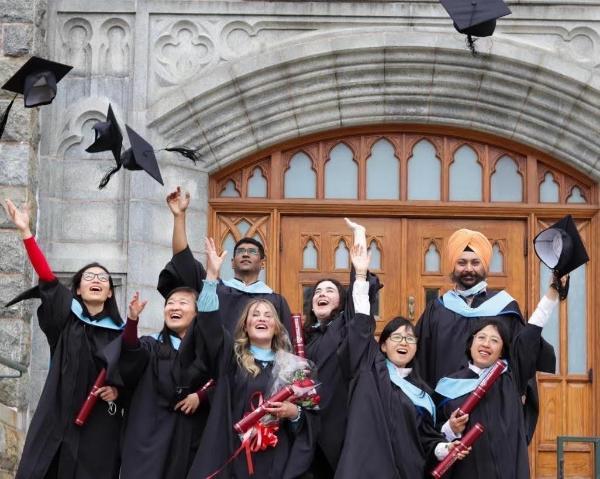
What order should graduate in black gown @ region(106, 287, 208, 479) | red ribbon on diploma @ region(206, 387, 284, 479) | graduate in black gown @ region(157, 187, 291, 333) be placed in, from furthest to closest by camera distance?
graduate in black gown @ region(157, 187, 291, 333)
graduate in black gown @ region(106, 287, 208, 479)
red ribbon on diploma @ region(206, 387, 284, 479)

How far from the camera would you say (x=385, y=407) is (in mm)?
8656

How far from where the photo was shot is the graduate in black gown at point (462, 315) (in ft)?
30.6

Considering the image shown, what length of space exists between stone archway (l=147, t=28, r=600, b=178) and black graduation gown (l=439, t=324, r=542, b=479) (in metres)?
3.65

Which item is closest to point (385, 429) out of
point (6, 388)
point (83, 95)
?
point (6, 388)

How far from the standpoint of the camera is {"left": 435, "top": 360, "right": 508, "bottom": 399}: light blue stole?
28.7ft

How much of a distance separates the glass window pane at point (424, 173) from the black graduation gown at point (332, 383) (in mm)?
3419

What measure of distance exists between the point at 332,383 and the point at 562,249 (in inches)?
59.0

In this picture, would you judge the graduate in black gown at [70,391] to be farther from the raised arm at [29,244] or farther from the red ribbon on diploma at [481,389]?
the red ribbon on diploma at [481,389]

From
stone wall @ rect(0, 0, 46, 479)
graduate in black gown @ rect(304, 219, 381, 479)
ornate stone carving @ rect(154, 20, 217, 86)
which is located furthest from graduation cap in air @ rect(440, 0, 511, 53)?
stone wall @ rect(0, 0, 46, 479)

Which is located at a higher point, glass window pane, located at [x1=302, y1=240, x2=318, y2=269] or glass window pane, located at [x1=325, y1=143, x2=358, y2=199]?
glass window pane, located at [x1=325, y1=143, x2=358, y2=199]

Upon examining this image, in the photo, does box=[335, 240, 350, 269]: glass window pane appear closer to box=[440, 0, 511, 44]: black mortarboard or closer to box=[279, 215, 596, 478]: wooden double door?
box=[279, 215, 596, 478]: wooden double door

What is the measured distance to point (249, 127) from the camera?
12.2 meters

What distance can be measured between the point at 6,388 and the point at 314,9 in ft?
11.8

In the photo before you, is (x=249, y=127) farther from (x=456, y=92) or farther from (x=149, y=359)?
(x=149, y=359)
